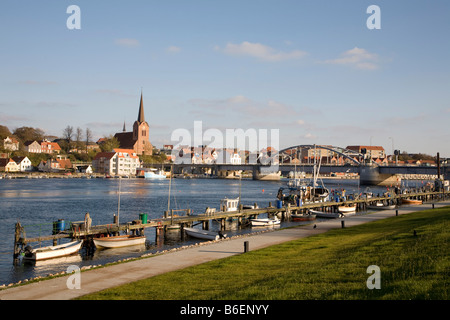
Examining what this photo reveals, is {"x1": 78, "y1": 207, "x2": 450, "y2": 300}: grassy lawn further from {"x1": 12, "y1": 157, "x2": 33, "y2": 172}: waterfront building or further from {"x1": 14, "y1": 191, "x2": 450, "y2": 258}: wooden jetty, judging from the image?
{"x1": 12, "y1": 157, "x2": 33, "y2": 172}: waterfront building

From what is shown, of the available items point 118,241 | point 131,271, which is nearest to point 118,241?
point 118,241

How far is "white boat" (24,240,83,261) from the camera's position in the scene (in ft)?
92.7

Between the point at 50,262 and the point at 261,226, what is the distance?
2431cm

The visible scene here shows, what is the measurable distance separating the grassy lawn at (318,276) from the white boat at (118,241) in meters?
15.1

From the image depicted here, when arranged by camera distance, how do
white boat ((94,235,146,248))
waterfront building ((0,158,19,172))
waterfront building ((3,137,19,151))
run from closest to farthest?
white boat ((94,235,146,248)) → waterfront building ((0,158,19,172)) → waterfront building ((3,137,19,151))

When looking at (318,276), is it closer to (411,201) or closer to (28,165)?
(411,201)

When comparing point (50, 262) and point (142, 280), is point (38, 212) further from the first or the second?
point (142, 280)

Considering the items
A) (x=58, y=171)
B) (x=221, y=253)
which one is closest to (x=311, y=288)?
(x=221, y=253)

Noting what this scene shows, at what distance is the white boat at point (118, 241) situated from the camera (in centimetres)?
3297

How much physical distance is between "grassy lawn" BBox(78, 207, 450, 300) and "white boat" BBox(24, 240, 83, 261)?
14.1 metres

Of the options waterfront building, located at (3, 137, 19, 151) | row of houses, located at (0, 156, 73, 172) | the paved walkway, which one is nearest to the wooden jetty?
the paved walkway

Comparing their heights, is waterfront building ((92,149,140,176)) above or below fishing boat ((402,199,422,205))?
above

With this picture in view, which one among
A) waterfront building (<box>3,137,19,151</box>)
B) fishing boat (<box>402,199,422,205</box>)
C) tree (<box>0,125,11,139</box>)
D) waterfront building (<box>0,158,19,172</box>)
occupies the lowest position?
fishing boat (<box>402,199,422,205</box>)
